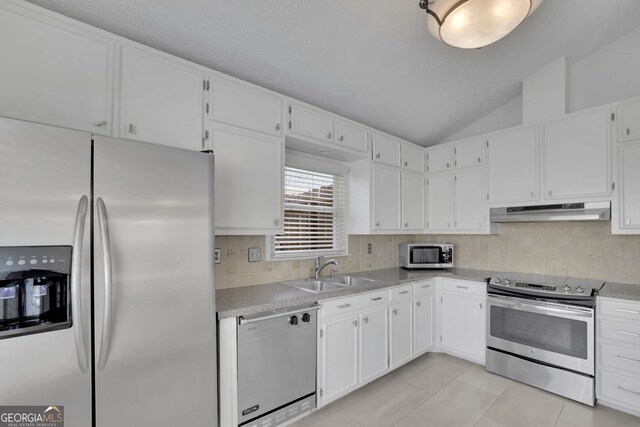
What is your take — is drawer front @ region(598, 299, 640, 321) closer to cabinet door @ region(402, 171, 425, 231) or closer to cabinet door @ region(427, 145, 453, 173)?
cabinet door @ region(402, 171, 425, 231)

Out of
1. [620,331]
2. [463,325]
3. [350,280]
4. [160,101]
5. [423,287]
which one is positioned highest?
[160,101]

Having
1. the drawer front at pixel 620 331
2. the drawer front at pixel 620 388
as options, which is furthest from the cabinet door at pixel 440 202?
the drawer front at pixel 620 388

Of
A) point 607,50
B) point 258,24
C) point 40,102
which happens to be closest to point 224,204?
point 40,102

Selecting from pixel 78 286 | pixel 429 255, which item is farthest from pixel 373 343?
pixel 78 286

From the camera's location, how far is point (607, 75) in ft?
9.78

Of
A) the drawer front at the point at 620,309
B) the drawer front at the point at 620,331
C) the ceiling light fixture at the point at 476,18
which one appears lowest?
the drawer front at the point at 620,331

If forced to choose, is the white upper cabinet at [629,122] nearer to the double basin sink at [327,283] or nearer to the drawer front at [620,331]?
the drawer front at [620,331]

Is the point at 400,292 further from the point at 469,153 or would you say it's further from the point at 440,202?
the point at 469,153

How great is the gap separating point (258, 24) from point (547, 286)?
3211 mm

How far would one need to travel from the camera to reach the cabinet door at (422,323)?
3.19 m

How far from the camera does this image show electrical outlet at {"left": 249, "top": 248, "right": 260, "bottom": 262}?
2611 mm

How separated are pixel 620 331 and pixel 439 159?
2.34 meters

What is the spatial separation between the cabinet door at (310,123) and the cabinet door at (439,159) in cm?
170

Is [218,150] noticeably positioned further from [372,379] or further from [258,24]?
[372,379]
